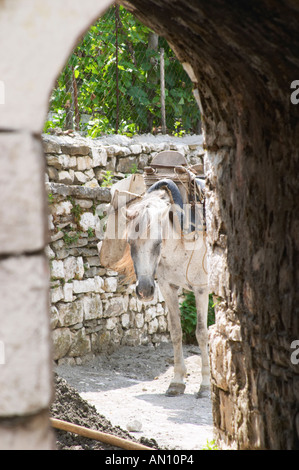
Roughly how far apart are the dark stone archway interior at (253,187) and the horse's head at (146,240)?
198 cm

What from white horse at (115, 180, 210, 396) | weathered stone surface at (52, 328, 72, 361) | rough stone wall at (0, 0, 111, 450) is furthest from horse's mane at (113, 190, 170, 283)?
rough stone wall at (0, 0, 111, 450)

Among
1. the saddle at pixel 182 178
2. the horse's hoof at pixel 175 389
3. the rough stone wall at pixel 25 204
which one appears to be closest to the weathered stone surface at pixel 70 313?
the horse's hoof at pixel 175 389

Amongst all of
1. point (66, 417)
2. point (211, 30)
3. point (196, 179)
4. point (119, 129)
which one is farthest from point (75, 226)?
point (211, 30)

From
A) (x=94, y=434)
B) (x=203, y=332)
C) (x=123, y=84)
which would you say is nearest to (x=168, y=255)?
(x=203, y=332)

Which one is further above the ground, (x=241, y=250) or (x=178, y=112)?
(x=178, y=112)

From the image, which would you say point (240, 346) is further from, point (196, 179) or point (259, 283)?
point (196, 179)

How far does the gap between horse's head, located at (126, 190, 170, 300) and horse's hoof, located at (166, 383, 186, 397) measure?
1322 mm

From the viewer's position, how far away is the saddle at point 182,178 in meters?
5.67

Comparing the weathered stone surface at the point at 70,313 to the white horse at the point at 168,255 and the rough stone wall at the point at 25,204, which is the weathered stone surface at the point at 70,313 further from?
the rough stone wall at the point at 25,204

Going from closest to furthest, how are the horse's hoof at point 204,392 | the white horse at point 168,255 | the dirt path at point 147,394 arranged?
the dirt path at point 147,394 → the white horse at point 168,255 → the horse's hoof at point 204,392

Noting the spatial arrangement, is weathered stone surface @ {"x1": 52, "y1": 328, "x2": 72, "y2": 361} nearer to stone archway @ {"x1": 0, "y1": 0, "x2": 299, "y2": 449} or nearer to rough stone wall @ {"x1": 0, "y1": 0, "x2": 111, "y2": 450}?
stone archway @ {"x1": 0, "y1": 0, "x2": 299, "y2": 449}
